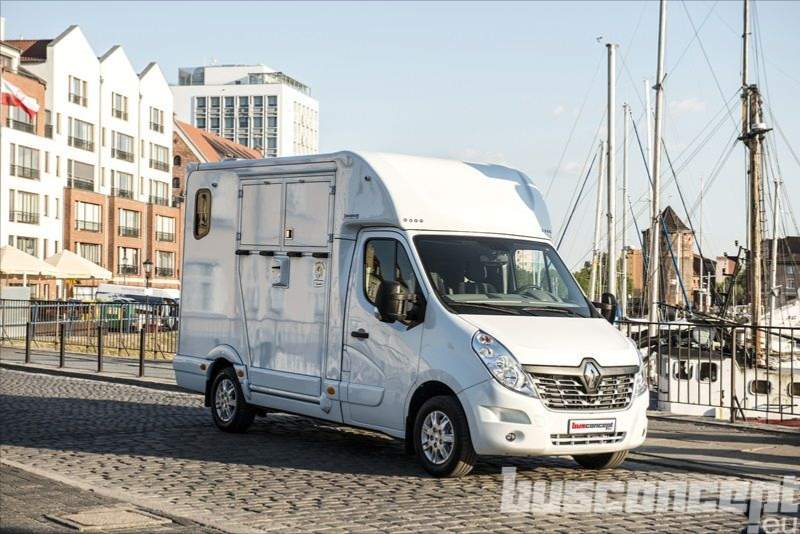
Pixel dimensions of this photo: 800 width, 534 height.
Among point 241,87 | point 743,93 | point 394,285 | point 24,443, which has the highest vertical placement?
point 241,87

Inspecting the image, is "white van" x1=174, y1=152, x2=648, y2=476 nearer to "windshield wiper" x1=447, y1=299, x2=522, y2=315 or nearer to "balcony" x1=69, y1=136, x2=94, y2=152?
"windshield wiper" x1=447, y1=299, x2=522, y2=315

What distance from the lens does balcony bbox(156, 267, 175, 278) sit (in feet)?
305

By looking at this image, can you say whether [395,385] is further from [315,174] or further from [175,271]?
[175,271]

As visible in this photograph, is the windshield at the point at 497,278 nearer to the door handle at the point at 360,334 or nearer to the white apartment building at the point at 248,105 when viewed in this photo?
the door handle at the point at 360,334

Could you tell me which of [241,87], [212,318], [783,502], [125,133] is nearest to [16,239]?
[125,133]

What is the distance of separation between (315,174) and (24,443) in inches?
167

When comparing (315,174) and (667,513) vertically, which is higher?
(315,174)

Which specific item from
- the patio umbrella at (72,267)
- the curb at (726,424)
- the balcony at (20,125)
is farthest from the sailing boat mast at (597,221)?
the balcony at (20,125)

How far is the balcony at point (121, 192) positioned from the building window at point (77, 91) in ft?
24.3

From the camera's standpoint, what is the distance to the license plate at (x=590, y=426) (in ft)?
31.4

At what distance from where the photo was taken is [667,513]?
335 inches

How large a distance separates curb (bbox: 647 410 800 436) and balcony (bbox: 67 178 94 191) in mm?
71124

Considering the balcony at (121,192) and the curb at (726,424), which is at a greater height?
the balcony at (121,192)

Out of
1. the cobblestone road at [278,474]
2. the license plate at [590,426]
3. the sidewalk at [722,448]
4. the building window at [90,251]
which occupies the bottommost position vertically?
the cobblestone road at [278,474]
